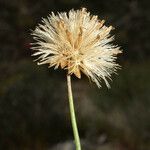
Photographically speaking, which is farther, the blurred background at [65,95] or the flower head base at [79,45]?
the blurred background at [65,95]

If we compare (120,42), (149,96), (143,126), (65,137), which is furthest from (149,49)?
(65,137)

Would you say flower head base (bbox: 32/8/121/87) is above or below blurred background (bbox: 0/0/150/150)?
below

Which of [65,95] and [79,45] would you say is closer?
[79,45]

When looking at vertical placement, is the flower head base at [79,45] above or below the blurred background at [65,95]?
below

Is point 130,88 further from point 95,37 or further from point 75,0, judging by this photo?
point 95,37
